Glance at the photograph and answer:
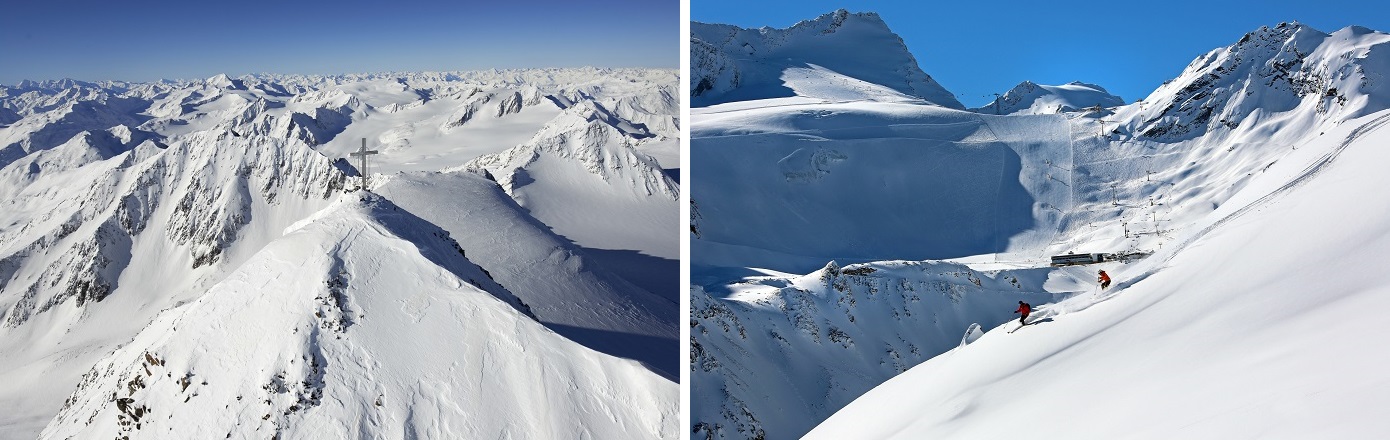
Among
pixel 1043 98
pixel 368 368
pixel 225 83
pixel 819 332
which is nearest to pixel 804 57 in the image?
pixel 1043 98

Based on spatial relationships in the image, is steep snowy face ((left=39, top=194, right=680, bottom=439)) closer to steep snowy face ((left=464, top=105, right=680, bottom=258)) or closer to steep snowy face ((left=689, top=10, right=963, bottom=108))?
steep snowy face ((left=689, top=10, right=963, bottom=108))

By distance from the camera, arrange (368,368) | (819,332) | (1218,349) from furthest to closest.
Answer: (819,332) → (368,368) → (1218,349)

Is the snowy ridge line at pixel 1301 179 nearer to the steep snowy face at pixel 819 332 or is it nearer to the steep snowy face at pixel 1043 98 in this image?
the steep snowy face at pixel 819 332

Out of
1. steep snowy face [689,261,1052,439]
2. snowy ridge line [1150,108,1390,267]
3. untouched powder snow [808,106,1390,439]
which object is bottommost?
steep snowy face [689,261,1052,439]

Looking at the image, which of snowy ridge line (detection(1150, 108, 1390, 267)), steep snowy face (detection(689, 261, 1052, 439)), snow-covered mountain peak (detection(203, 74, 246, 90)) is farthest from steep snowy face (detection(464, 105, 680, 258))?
snow-covered mountain peak (detection(203, 74, 246, 90))

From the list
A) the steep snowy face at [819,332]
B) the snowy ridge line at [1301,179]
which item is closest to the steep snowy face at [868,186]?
the steep snowy face at [819,332]

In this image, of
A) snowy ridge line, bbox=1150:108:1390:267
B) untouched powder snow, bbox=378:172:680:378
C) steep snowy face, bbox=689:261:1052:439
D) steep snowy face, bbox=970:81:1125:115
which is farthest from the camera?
steep snowy face, bbox=970:81:1125:115

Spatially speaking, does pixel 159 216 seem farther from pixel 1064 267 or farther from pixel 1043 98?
pixel 1043 98
